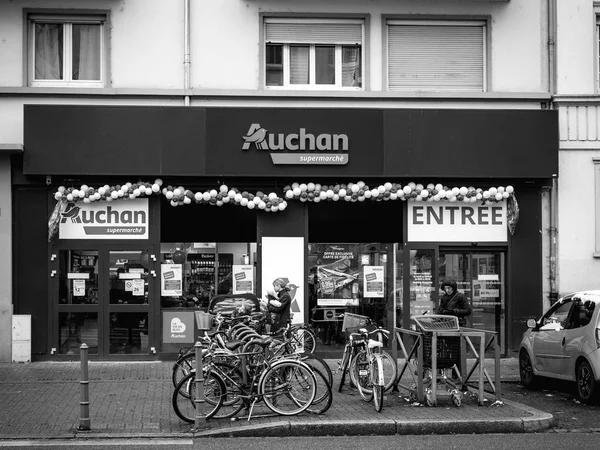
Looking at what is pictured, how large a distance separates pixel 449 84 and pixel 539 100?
179cm

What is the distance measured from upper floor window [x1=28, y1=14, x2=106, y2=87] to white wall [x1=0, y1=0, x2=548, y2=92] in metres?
0.31

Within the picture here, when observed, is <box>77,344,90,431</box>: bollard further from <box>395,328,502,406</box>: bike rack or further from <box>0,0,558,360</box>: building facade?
<box>0,0,558,360</box>: building facade

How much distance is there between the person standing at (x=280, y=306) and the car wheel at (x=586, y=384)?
16.5 feet

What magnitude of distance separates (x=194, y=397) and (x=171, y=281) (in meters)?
5.78

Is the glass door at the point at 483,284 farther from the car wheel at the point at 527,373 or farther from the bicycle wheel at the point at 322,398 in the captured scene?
the bicycle wheel at the point at 322,398

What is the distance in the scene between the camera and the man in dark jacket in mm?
14148

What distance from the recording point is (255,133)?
15.7m

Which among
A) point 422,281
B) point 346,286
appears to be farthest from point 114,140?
point 422,281

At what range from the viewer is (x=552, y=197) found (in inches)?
653

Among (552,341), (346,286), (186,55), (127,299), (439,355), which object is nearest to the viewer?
(439,355)

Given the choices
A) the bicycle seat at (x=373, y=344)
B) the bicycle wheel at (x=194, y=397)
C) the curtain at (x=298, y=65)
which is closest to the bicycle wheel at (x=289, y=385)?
the bicycle wheel at (x=194, y=397)

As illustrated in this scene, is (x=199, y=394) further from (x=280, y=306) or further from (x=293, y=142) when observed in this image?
(x=293, y=142)

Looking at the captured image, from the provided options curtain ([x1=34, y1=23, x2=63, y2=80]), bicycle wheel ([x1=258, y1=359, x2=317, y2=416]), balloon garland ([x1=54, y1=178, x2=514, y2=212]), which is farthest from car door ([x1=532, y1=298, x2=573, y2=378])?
curtain ([x1=34, y1=23, x2=63, y2=80])

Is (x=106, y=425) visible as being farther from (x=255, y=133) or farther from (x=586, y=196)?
(x=586, y=196)
